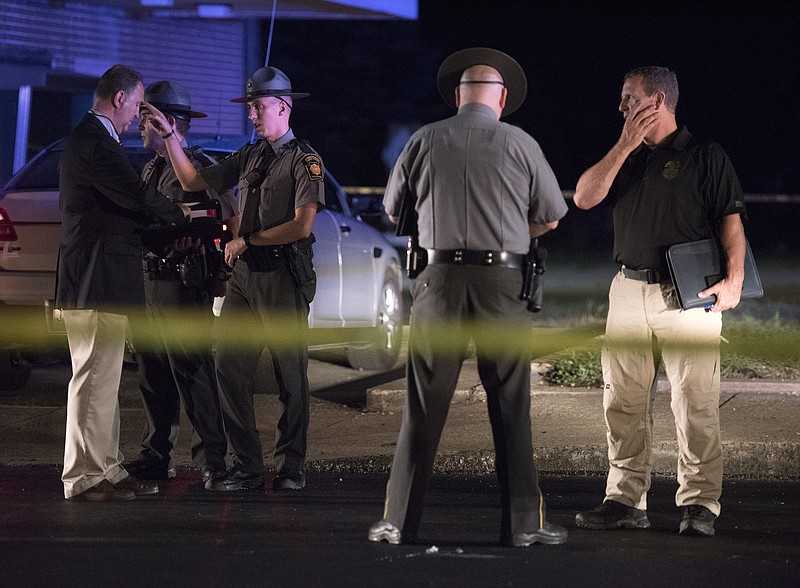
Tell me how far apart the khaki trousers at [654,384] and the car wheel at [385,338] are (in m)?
5.18

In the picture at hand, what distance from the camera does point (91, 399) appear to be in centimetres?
739

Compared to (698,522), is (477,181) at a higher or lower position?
higher

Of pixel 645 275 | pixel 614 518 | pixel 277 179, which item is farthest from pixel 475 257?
pixel 277 179

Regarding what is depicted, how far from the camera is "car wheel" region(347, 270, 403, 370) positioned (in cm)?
1204

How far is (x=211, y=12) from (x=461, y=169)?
1037cm

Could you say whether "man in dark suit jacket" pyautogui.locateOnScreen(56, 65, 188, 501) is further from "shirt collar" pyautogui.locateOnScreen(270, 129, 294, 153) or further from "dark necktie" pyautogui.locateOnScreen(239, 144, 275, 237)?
"shirt collar" pyautogui.locateOnScreen(270, 129, 294, 153)

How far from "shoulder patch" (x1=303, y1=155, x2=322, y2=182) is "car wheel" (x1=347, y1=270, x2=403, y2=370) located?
4.27 metres

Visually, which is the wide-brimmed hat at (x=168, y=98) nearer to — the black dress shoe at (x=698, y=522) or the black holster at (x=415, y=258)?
the black holster at (x=415, y=258)

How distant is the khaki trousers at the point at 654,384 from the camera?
6.68 metres

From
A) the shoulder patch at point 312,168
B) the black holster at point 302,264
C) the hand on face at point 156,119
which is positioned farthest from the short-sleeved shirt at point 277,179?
the hand on face at point 156,119

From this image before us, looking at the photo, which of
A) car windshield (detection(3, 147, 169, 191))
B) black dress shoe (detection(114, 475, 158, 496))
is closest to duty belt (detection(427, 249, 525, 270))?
black dress shoe (detection(114, 475, 158, 496))

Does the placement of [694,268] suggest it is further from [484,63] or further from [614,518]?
[484,63]

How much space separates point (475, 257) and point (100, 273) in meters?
2.17

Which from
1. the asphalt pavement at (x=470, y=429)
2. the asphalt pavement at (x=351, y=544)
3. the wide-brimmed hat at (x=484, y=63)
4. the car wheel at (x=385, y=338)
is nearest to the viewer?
the asphalt pavement at (x=351, y=544)
